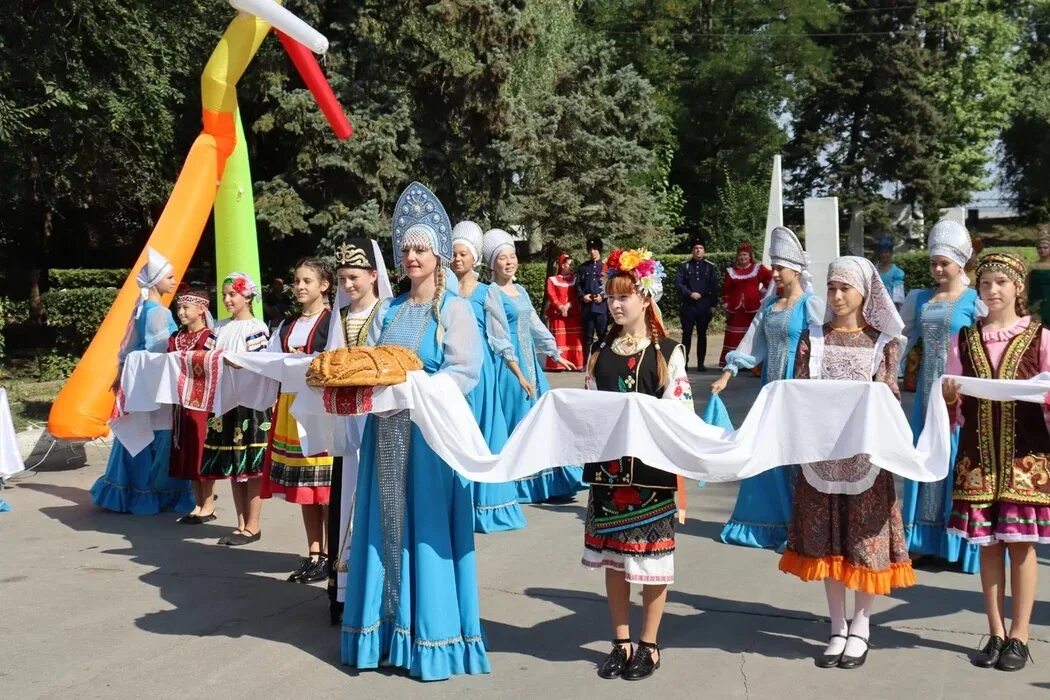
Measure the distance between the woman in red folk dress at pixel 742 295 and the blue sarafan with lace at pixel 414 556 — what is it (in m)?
12.1

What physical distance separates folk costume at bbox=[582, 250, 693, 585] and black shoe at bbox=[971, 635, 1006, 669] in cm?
144

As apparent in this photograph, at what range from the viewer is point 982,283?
17.1 ft

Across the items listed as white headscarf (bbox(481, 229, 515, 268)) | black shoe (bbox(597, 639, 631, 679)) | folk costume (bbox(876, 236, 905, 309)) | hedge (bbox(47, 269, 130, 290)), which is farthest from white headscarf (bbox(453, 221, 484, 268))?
hedge (bbox(47, 269, 130, 290))

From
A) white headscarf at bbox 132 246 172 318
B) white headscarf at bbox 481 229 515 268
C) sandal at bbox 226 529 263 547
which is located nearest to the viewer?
sandal at bbox 226 529 263 547

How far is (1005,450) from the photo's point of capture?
5.09 metres

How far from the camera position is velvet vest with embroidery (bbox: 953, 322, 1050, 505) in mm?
5047

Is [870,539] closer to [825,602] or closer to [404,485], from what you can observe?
[825,602]

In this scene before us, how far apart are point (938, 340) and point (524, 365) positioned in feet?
10.8

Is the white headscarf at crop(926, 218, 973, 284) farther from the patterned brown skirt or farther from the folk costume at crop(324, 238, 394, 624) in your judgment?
the folk costume at crop(324, 238, 394, 624)

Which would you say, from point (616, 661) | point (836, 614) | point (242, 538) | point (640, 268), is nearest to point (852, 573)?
point (836, 614)

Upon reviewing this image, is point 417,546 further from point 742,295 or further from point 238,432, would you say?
point 742,295

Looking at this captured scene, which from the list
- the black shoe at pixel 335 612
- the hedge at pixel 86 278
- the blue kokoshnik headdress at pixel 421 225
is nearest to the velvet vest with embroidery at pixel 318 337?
the blue kokoshnik headdress at pixel 421 225

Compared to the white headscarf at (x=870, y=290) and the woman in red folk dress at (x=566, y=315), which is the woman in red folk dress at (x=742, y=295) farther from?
the white headscarf at (x=870, y=290)

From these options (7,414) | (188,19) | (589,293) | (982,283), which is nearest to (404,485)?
(982,283)
